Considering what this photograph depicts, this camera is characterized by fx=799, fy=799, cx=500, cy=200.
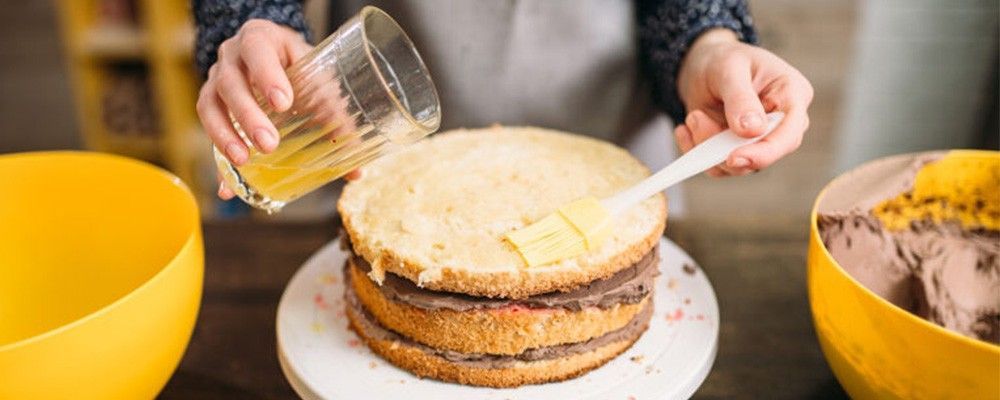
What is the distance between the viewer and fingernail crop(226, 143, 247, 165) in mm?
831

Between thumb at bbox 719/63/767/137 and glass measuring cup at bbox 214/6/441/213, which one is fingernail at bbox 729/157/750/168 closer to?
thumb at bbox 719/63/767/137

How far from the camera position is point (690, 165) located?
0.90m

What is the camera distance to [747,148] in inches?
34.8

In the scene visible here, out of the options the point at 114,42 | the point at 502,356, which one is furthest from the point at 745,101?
the point at 114,42

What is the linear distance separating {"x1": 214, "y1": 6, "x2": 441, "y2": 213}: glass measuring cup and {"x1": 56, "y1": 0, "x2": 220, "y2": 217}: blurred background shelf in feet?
6.16

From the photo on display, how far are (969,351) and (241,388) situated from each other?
77 centimetres

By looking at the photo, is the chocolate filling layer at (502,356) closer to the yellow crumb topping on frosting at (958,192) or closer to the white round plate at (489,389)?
the white round plate at (489,389)

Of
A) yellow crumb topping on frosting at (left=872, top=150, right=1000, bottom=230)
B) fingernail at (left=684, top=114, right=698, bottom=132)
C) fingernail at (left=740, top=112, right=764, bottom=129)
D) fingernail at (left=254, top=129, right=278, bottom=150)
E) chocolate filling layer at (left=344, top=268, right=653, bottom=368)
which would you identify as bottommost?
chocolate filling layer at (left=344, top=268, right=653, bottom=368)

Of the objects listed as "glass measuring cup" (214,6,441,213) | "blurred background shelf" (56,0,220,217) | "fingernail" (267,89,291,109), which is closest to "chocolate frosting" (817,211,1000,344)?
"glass measuring cup" (214,6,441,213)

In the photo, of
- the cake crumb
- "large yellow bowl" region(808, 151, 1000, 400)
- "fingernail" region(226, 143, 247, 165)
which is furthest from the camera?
the cake crumb

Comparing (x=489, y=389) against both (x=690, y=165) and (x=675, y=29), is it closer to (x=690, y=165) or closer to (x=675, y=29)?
(x=690, y=165)

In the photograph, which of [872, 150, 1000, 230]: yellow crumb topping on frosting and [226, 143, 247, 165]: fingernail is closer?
[226, 143, 247, 165]: fingernail

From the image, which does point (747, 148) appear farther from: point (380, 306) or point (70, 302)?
point (70, 302)

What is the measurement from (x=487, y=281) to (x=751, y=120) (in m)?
0.34
